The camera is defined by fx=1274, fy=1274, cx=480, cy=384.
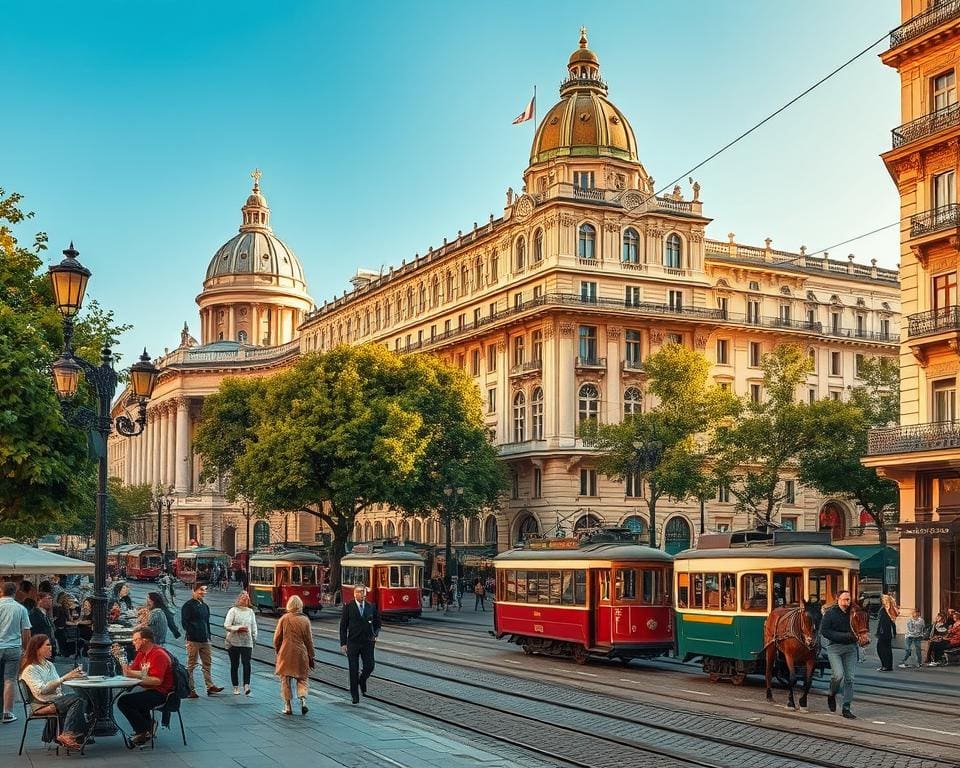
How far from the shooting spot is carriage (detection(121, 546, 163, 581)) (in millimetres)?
99062

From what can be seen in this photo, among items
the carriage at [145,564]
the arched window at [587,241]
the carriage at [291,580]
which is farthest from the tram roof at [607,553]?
the carriage at [145,564]

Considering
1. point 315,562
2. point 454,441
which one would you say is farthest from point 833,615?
point 454,441

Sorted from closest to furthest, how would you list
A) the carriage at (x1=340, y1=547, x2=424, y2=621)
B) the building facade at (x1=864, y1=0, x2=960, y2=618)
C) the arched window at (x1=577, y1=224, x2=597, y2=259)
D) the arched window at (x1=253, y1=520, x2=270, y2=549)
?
the building facade at (x1=864, y1=0, x2=960, y2=618)
the carriage at (x1=340, y1=547, x2=424, y2=621)
the arched window at (x1=577, y1=224, x2=597, y2=259)
the arched window at (x1=253, y1=520, x2=270, y2=549)

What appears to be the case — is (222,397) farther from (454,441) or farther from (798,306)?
(798,306)

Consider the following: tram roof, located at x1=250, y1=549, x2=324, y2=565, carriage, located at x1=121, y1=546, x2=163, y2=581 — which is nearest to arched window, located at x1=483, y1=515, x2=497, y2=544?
tram roof, located at x1=250, y1=549, x2=324, y2=565

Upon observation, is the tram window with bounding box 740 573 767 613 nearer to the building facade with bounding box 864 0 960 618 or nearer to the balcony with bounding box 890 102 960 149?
the building facade with bounding box 864 0 960 618

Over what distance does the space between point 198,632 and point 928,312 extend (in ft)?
82.0

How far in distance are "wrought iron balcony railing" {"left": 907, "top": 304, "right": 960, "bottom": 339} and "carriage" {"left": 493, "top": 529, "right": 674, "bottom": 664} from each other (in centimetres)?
1193

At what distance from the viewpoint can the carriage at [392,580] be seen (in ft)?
153

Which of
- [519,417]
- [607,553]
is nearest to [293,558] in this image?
[607,553]

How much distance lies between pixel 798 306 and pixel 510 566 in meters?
52.1

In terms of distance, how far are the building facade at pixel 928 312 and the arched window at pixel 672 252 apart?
34703 millimetres

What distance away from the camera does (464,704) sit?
21.6 metres

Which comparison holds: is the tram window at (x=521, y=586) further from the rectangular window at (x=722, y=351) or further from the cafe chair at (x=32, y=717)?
the rectangular window at (x=722, y=351)
